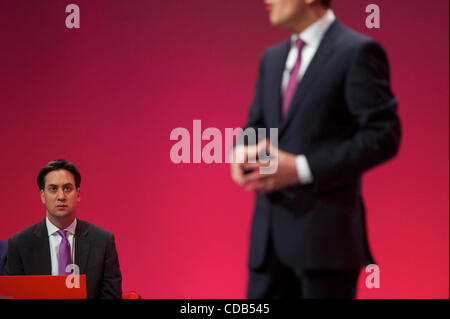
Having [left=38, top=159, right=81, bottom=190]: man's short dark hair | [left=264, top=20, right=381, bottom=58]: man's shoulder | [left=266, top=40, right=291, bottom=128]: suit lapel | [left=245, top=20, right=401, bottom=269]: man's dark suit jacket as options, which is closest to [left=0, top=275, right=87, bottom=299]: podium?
[left=38, top=159, right=81, bottom=190]: man's short dark hair

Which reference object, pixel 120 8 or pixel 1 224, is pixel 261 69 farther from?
pixel 1 224

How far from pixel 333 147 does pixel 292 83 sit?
0.21m

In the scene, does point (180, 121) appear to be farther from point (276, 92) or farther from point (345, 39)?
point (345, 39)

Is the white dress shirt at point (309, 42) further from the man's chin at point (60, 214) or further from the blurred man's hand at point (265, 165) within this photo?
the man's chin at point (60, 214)

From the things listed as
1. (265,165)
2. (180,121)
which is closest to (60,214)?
(180,121)

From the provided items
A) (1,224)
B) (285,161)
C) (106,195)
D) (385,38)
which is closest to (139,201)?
(106,195)

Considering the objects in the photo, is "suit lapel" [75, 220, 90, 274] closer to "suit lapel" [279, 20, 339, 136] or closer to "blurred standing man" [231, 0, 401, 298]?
"blurred standing man" [231, 0, 401, 298]

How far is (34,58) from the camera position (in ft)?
9.67

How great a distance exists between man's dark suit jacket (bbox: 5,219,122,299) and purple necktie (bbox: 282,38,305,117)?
49.2 inches

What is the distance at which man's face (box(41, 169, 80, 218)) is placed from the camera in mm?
2482

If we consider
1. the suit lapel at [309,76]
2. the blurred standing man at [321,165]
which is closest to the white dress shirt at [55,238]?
the blurred standing man at [321,165]

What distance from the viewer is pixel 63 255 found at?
2453 mm

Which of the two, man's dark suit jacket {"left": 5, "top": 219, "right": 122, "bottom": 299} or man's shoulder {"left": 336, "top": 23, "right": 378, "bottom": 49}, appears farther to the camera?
man's dark suit jacket {"left": 5, "top": 219, "right": 122, "bottom": 299}

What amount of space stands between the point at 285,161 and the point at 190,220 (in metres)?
1.49
